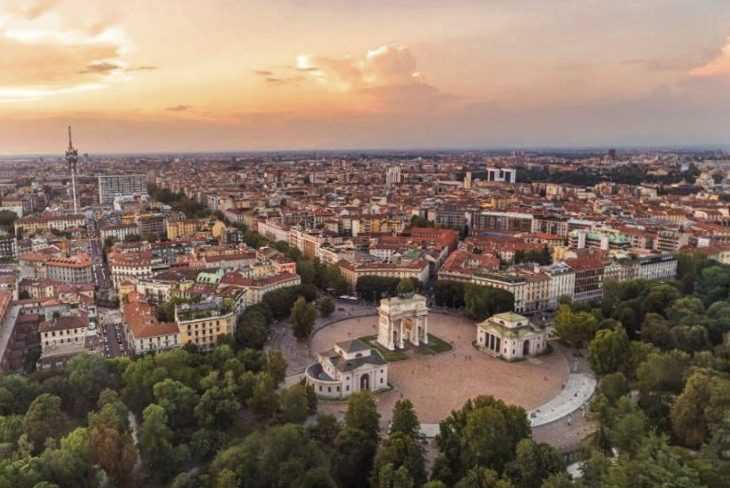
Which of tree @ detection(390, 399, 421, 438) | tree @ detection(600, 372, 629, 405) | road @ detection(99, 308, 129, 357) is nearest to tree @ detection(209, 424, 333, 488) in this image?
tree @ detection(390, 399, 421, 438)

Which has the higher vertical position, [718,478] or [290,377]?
[718,478]

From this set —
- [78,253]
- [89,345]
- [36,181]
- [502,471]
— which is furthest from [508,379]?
[36,181]

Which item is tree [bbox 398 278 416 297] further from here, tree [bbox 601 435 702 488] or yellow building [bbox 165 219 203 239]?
yellow building [bbox 165 219 203 239]

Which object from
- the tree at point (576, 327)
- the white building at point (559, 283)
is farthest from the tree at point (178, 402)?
the white building at point (559, 283)

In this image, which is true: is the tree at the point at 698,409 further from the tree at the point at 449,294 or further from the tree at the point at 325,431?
the tree at the point at 449,294

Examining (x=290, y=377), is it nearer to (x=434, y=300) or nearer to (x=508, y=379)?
(x=508, y=379)

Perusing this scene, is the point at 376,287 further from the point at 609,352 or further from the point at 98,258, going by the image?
the point at 98,258
